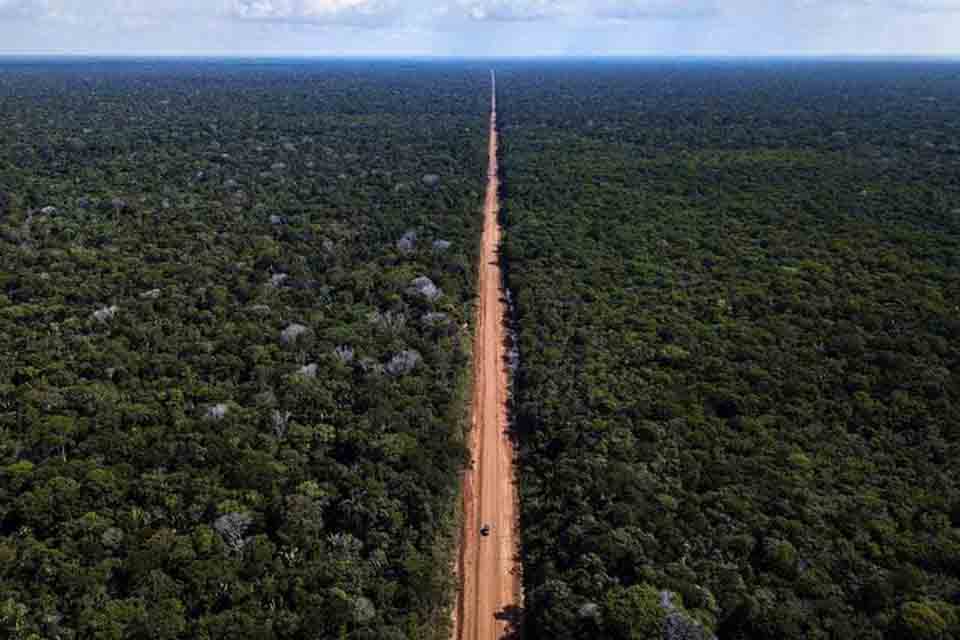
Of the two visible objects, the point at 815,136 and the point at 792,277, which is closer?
the point at 792,277

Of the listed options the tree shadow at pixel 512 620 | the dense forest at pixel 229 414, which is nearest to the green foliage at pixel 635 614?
the tree shadow at pixel 512 620

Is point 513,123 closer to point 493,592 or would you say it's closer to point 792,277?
point 792,277

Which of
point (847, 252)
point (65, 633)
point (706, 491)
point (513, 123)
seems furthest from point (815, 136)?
point (65, 633)

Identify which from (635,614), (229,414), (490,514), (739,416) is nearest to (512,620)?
(635,614)

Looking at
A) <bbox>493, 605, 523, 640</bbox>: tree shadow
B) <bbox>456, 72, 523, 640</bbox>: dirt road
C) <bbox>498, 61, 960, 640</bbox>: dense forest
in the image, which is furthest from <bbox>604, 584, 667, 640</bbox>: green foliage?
<bbox>456, 72, 523, 640</bbox>: dirt road

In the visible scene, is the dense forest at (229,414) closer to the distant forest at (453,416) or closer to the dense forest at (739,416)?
the distant forest at (453,416)

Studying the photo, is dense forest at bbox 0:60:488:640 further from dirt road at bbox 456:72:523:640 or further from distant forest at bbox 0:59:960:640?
dirt road at bbox 456:72:523:640
